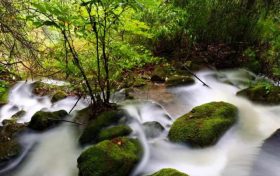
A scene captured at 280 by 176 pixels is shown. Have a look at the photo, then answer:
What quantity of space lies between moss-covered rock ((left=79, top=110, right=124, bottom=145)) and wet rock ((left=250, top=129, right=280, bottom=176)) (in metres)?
2.21

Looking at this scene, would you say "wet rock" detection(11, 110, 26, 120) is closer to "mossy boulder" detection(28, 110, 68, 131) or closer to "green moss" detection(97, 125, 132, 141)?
"mossy boulder" detection(28, 110, 68, 131)

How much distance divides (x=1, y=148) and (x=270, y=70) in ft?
18.4

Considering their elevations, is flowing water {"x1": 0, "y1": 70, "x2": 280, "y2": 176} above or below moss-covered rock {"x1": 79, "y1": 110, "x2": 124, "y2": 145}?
below

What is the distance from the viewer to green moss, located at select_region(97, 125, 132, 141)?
4.52 metres

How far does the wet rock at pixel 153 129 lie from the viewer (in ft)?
15.7

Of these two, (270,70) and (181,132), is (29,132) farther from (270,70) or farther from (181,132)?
(270,70)

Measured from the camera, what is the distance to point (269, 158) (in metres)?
4.18

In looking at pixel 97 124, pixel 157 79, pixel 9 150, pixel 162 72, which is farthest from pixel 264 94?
pixel 9 150

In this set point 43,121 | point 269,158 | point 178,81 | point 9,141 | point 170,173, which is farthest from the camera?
point 178,81

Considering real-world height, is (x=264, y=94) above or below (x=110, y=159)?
below

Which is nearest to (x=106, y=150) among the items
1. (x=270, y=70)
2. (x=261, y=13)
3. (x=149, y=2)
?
(x=149, y=2)

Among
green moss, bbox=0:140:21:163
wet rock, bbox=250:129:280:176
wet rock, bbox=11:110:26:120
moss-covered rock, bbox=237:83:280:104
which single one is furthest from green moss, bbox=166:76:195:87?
green moss, bbox=0:140:21:163

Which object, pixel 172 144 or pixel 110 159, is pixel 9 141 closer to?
pixel 110 159

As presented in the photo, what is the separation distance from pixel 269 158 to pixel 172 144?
4.41ft
